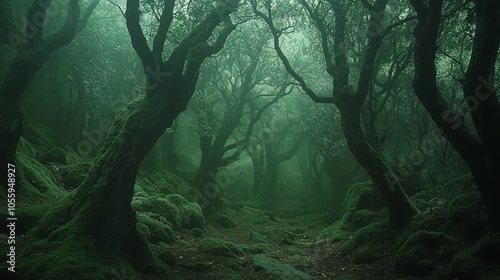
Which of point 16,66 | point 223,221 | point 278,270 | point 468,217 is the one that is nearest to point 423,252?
point 468,217

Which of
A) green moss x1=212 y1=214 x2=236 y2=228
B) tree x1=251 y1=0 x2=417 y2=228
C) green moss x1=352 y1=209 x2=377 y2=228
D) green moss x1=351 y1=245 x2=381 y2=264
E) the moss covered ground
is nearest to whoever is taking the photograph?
the moss covered ground

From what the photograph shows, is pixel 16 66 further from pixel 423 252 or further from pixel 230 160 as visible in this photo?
pixel 230 160

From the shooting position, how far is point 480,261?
7074 mm

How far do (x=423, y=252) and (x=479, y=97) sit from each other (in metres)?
4.76

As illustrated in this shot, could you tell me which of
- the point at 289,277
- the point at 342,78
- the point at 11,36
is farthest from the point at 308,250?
the point at 11,36

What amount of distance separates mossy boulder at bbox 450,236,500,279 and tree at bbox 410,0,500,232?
1.82 ft

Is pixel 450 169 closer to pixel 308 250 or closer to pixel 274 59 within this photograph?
pixel 308 250

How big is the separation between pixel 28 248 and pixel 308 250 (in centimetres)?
1179

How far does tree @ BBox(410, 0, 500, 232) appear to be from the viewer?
267 inches

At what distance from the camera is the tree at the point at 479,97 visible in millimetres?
6773

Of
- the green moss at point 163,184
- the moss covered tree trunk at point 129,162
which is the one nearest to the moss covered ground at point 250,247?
the moss covered tree trunk at point 129,162

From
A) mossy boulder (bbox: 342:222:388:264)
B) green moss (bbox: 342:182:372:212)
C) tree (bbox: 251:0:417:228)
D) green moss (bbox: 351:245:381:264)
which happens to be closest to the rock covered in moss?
green moss (bbox: 351:245:381:264)

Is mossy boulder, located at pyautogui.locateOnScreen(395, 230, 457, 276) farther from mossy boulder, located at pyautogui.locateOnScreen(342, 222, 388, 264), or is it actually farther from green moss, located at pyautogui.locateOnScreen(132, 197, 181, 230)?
green moss, located at pyautogui.locateOnScreen(132, 197, 181, 230)

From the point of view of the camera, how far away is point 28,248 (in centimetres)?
731
